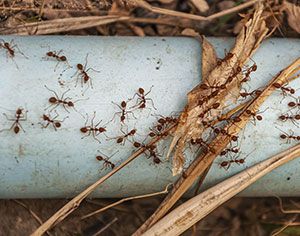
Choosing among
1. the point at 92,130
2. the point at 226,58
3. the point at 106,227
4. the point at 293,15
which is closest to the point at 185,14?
the point at 226,58

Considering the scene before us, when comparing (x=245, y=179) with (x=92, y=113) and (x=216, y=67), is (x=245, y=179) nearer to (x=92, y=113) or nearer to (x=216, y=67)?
(x=216, y=67)

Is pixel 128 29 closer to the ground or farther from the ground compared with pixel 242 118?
farther from the ground

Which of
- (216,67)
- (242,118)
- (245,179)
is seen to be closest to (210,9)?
(216,67)

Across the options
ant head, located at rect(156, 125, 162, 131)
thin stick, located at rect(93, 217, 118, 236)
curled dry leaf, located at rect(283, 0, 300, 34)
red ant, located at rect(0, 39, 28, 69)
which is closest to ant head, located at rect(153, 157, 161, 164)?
ant head, located at rect(156, 125, 162, 131)

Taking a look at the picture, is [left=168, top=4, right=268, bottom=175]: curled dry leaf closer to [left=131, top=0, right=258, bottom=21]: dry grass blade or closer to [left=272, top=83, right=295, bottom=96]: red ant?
[left=272, top=83, right=295, bottom=96]: red ant

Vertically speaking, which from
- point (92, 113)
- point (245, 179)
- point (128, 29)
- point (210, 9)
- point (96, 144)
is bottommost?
point (245, 179)

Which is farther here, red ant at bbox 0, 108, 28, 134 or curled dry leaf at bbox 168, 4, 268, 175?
curled dry leaf at bbox 168, 4, 268, 175

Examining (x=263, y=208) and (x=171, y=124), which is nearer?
(x=171, y=124)
